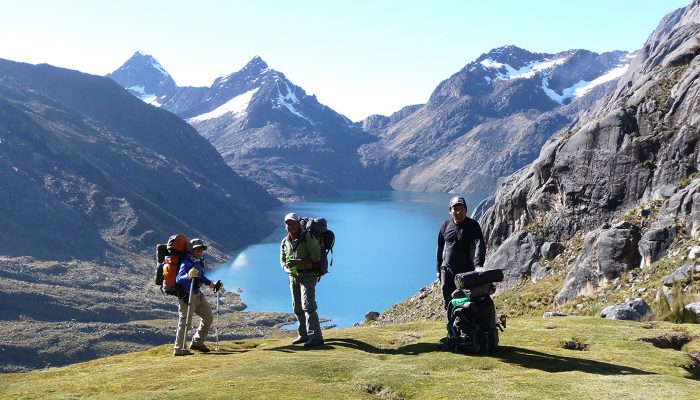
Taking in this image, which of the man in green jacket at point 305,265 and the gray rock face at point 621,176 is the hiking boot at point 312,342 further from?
the gray rock face at point 621,176

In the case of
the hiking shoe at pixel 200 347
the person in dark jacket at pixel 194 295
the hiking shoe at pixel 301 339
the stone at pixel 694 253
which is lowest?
the hiking shoe at pixel 200 347

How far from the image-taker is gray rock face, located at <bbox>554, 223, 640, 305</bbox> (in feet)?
130

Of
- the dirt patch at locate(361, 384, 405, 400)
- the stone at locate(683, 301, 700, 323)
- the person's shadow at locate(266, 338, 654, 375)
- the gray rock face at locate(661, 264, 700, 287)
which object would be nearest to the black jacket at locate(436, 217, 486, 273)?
the person's shadow at locate(266, 338, 654, 375)

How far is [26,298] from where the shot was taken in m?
184

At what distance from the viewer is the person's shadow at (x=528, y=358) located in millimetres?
13086

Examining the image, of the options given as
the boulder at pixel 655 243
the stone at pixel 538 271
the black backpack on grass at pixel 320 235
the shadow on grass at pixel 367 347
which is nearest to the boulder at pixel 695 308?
the shadow on grass at pixel 367 347

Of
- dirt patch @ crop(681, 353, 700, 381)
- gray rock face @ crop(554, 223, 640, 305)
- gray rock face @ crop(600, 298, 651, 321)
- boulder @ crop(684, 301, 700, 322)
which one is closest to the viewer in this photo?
dirt patch @ crop(681, 353, 700, 381)

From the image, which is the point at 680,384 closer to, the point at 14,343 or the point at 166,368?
the point at 166,368

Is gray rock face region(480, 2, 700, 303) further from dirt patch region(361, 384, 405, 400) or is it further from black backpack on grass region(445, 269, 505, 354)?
dirt patch region(361, 384, 405, 400)

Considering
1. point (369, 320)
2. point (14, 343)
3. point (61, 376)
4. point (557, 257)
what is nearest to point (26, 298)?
point (14, 343)

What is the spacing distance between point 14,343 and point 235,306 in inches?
2334

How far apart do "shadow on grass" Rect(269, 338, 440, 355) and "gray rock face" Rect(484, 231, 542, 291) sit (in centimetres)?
3621

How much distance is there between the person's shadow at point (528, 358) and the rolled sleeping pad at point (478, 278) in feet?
5.50

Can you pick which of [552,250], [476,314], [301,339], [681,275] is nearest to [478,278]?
[476,314]
